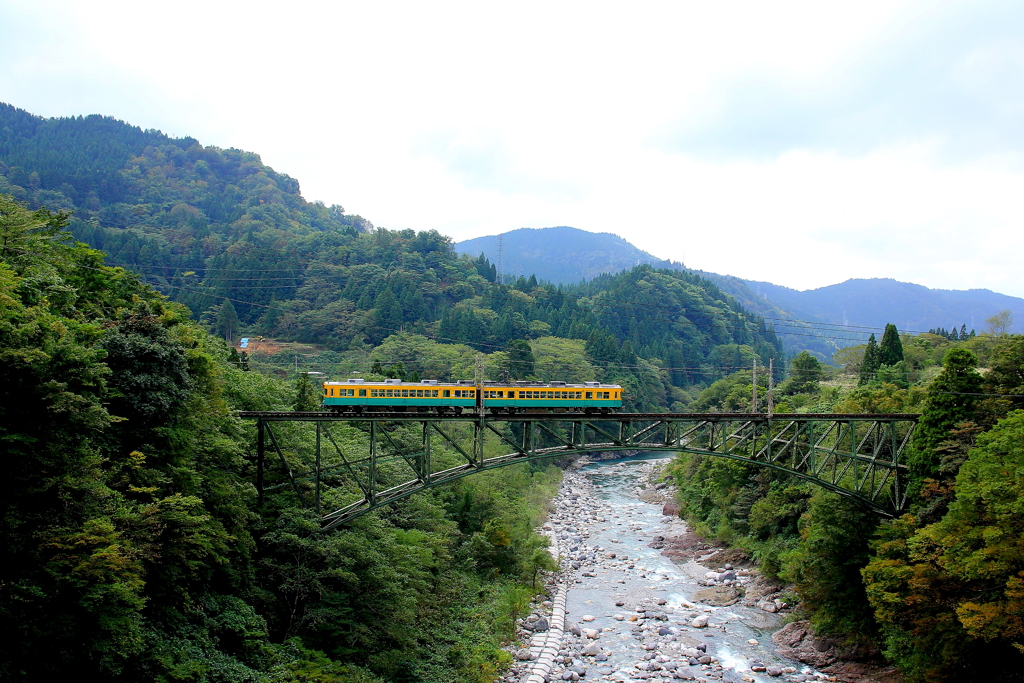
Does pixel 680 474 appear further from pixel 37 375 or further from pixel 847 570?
pixel 37 375

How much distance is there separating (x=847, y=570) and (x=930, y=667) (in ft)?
17.4

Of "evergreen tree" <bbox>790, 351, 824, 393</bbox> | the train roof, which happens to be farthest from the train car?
"evergreen tree" <bbox>790, 351, 824, 393</bbox>

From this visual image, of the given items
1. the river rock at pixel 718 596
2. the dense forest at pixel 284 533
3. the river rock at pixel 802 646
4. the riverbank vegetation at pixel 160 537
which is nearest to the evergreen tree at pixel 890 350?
the dense forest at pixel 284 533

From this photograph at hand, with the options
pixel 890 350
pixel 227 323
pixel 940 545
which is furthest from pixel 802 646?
pixel 227 323

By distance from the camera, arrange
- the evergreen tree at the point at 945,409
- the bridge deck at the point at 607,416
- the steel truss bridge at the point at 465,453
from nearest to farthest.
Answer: the steel truss bridge at the point at 465,453 < the evergreen tree at the point at 945,409 < the bridge deck at the point at 607,416

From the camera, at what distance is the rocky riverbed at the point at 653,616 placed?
24.0 m

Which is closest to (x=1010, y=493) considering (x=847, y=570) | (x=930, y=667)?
(x=930, y=667)

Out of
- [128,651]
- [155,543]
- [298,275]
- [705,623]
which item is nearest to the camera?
[128,651]

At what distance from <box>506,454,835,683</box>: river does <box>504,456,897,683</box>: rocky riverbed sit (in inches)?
1.7

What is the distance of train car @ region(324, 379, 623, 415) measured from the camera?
75.3 ft

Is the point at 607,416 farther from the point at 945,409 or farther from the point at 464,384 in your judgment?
the point at 945,409

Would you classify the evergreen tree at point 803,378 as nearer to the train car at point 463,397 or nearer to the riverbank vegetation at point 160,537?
the train car at point 463,397

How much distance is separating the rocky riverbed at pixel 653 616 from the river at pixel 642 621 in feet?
0.14

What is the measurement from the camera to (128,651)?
1349 centimetres
